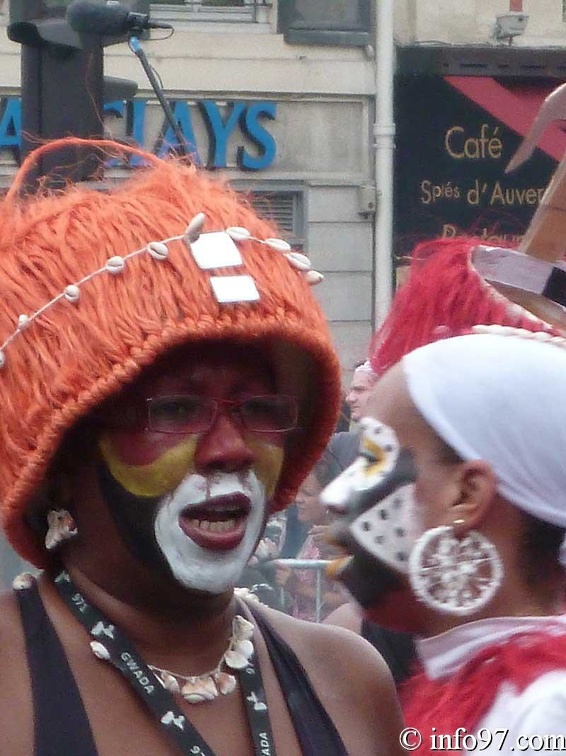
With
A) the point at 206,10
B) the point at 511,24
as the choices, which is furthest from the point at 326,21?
the point at 511,24

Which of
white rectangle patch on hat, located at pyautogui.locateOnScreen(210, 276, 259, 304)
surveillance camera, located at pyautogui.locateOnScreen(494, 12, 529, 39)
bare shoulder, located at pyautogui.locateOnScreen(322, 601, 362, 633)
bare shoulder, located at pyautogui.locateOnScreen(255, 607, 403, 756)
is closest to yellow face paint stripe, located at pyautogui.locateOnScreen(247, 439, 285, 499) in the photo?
white rectangle patch on hat, located at pyautogui.locateOnScreen(210, 276, 259, 304)

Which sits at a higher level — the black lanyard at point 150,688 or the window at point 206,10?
the window at point 206,10

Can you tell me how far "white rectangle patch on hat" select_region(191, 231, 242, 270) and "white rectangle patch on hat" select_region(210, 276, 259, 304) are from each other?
0.08 feet

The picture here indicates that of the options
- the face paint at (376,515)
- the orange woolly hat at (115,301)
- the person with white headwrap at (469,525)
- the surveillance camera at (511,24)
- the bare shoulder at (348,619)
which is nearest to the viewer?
the person with white headwrap at (469,525)

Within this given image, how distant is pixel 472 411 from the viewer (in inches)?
70.7

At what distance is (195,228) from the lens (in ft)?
6.64

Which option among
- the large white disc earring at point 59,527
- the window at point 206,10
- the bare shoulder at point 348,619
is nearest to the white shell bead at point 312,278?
the large white disc earring at point 59,527

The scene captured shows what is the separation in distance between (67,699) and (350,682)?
53 centimetres

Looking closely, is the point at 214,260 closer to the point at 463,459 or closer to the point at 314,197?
the point at 463,459

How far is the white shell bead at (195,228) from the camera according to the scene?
2021 mm

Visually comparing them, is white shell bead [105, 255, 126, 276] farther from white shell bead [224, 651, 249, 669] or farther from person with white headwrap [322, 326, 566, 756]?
white shell bead [224, 651, 249, 669]

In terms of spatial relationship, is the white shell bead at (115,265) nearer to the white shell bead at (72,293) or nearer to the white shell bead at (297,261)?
the white shell bead at (72,293)

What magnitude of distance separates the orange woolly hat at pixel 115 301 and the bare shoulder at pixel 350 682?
45 cm

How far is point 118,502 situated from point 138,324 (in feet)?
0.85
